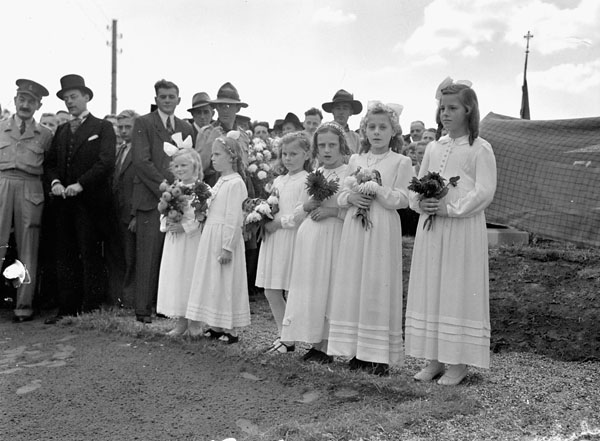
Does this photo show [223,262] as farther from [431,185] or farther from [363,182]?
[431,185]

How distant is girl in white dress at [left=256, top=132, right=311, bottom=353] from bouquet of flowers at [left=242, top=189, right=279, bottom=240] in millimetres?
44

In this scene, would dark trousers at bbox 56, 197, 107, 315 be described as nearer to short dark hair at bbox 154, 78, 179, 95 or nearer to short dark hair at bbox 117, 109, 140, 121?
short dark hair at bbox 154, 78, 179, 95

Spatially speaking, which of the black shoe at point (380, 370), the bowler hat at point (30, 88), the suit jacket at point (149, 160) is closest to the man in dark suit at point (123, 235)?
the suit jacket at point (149, 160)

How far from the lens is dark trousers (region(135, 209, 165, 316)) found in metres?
7.91

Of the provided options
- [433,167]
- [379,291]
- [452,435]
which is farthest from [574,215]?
[452,435]

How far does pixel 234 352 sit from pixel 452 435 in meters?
2.73

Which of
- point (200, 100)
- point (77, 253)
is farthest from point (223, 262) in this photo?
point (200, 100)

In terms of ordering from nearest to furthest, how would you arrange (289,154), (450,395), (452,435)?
(452,435)
(450,395)
(289,154)

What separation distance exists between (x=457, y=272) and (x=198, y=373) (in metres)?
2.26

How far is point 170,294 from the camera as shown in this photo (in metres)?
7.05

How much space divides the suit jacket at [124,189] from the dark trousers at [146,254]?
1.75ft

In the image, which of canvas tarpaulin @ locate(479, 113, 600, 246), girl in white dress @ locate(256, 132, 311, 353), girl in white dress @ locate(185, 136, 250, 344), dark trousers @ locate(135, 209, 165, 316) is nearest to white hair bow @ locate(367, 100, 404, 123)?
girl in white dress @ locate(256, 132, 311, 353)

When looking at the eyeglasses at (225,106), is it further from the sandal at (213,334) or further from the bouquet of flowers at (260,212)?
the sandal at (213,334)

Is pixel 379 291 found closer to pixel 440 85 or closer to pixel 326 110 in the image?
pixel 440 85
